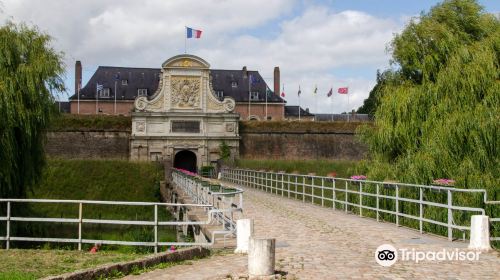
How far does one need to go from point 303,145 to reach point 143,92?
19.6m

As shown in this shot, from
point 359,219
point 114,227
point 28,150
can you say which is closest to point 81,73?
point 114,227

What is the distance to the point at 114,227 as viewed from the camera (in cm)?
2791

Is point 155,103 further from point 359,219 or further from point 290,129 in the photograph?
point 359,219

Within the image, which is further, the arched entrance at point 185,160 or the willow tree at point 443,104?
the arched entrance at point 185,160

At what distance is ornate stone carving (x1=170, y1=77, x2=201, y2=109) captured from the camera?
48.3 m

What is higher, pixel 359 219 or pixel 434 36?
pixel 434 36

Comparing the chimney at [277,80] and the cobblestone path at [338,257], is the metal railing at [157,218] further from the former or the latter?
the chimney at [277,80]

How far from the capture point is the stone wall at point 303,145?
52.0 metres

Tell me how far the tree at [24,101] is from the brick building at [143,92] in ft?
142

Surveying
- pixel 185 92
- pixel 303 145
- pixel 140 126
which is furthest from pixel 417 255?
pixel 303 145

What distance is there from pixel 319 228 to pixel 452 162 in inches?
163

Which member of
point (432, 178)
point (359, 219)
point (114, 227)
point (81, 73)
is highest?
point (81, 73)

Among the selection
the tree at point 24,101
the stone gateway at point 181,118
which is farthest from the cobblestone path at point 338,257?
the stone gateway at point 181,118

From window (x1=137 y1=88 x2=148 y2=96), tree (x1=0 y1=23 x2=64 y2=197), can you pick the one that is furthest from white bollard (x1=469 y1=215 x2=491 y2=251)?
window (x1=137 y1=88 x2=148 y2=96)
